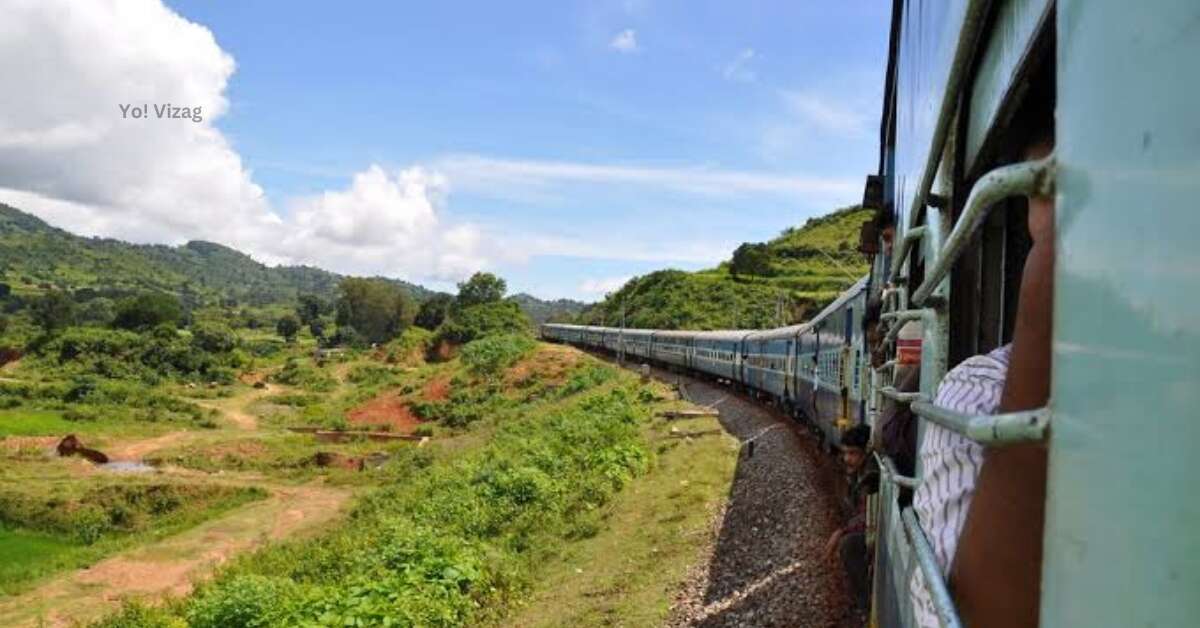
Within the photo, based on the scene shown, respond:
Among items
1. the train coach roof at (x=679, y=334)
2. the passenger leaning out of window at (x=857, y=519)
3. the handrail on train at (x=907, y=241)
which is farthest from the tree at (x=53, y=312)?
the handrail on train at (x=907, y=241)

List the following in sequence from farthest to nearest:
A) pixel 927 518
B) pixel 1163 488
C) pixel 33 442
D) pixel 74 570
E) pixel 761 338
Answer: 1. pixel 33 442
2. pixel 761 338
3. pixel 74 570
4. pixel 927 518
5. pixel 1163 488

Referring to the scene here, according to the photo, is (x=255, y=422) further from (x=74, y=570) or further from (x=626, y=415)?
(x=626, y=415)

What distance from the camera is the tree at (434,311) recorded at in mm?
90438

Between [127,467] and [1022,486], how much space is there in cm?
3829

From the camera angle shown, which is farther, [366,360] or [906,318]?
[366,360]

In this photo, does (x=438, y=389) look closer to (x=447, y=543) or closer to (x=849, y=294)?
(x=447, y=543)

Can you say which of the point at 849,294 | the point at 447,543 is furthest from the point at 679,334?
the point at 849,294

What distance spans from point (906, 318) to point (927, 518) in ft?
3.30

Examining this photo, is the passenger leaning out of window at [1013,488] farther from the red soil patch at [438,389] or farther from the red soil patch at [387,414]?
the red soil patch at [438,389]

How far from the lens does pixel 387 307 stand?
355 feet

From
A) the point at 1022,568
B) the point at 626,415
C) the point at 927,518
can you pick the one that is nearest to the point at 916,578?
the point at 927,518

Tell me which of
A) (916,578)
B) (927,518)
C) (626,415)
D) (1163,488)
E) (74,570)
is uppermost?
(1163,488)

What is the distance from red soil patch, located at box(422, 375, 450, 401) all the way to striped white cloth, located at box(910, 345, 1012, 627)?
155 ft

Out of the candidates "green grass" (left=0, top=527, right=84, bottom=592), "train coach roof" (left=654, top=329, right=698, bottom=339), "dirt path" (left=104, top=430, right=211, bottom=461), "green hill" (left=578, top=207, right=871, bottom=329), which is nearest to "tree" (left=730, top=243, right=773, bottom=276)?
"green hill" (left=578, top=207, right=871, bottom=329)
